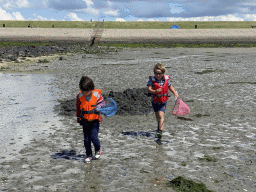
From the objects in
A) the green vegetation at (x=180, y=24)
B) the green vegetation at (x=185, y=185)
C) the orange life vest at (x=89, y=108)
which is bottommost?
the green vegetation at (x=185, y=185)

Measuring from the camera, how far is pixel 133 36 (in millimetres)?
50812

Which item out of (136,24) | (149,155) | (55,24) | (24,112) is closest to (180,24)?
(136,24)

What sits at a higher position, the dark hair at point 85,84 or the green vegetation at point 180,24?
the green vegetation at point 180,24

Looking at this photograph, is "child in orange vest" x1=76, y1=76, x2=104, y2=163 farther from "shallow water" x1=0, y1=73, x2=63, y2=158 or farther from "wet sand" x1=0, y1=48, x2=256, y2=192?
"shallow water" x1=0, y1=73, x2=63, y2=158

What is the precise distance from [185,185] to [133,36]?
4713cm

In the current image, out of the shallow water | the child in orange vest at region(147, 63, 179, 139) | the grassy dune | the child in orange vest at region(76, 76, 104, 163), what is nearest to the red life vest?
the child in orange vest at region(147, 63, 179, 139)

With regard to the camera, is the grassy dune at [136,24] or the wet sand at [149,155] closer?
the wet sand at [149,155]

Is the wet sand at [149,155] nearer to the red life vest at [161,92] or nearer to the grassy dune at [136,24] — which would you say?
the red life vest at [161,92]

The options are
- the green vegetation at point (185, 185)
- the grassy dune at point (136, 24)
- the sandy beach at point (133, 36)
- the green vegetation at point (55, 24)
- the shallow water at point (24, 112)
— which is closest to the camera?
the green vegetation at point (185, 185)

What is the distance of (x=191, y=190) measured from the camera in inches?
186

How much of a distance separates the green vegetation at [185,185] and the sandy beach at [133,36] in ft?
143

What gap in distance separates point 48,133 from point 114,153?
2031 millimetres

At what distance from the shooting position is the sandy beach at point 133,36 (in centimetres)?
4834

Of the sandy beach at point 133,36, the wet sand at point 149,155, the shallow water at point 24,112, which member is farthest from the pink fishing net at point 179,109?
the sandy beach at point 133,36
